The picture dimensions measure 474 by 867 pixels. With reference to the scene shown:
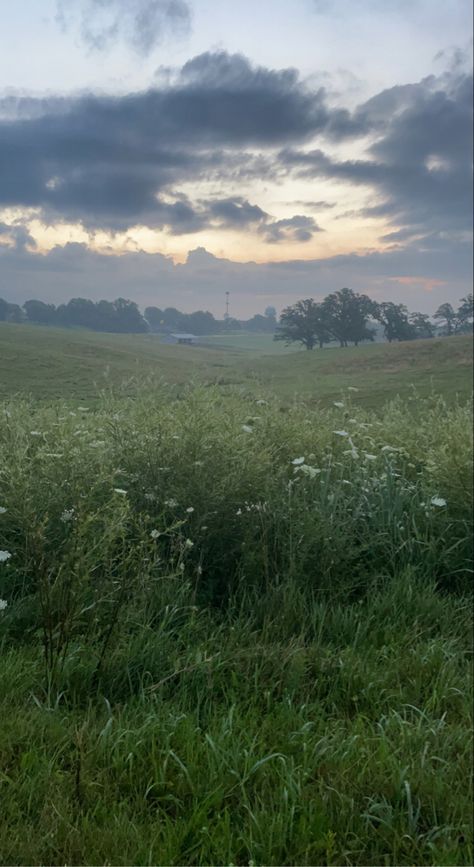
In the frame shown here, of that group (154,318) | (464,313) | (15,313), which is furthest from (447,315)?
(15,313)

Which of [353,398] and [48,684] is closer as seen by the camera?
[48,684]

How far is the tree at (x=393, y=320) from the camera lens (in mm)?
5738

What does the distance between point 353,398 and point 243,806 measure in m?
4.60

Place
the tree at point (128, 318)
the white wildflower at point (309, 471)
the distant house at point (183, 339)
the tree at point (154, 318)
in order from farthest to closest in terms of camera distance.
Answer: the distant house at point (183, 339) < the tree at point (154, 318) < the tree at point (128, 318) < the white wildflower at point (309, 471)

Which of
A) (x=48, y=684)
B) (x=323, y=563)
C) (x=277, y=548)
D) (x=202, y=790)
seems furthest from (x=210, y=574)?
(x=202, y=790)

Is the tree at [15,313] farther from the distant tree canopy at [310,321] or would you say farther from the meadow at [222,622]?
the distant tree canopy at [310,321]

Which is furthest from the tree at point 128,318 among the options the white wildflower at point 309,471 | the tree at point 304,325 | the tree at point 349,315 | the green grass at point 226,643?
the white wildflower at point 309,471

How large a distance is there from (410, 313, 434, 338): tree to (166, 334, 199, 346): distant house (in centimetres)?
205

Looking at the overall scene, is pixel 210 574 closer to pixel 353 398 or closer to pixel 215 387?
pixel 215 387

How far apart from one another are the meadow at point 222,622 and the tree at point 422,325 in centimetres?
62

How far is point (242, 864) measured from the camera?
1.96m

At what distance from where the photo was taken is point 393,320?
5.80 m

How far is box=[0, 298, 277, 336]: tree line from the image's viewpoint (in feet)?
15.3

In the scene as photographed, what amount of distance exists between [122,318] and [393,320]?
97.2 inches
